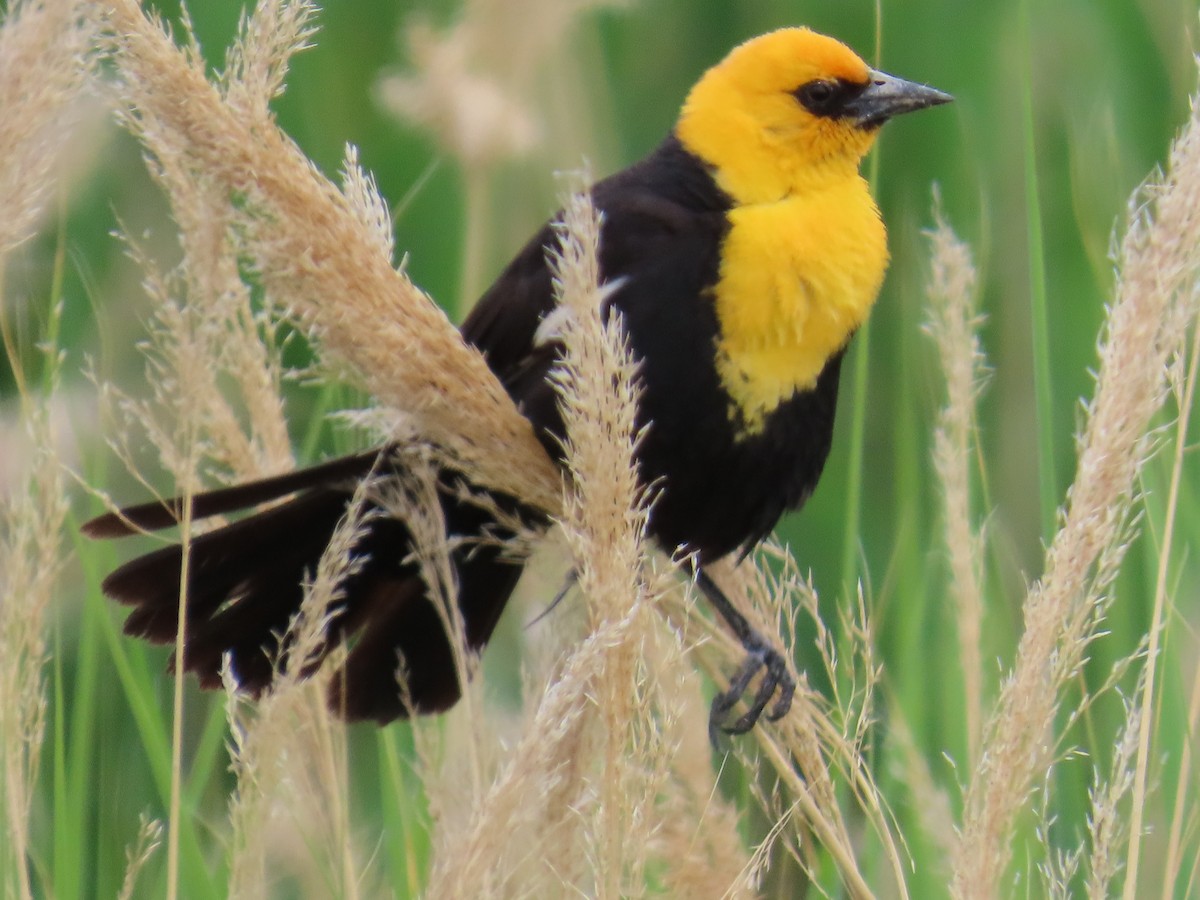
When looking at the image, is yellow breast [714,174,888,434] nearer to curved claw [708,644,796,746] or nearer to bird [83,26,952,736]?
bird [83,26,952,736]

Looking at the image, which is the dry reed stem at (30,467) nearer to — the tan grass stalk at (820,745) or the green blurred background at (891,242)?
the green blurred background at (891,242)

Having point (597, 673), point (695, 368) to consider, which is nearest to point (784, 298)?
point (695, 368)

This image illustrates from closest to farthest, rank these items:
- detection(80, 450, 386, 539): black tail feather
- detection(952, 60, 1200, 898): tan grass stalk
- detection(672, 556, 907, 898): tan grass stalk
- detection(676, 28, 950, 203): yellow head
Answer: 1. detection(952, 60, 1200, 898): tan grass stalk
2. detection(672, 556, 907, 898): tan grass stalk
3. detection(80, 450, 386, 539): black tail feather
4. detection(676, 28, 950, 203): yellow head

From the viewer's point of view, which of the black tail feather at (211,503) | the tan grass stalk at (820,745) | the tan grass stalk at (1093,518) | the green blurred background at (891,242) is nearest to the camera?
the tan grass stalk at (1093,518)

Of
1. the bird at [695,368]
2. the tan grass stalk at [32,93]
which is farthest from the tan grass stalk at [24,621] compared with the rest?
the bird at [695,368]

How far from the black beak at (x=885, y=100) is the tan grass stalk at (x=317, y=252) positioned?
72 cm

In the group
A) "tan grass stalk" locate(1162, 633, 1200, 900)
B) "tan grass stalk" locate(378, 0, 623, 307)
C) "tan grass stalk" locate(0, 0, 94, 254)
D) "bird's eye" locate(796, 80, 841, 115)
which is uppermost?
"tan grass stalk" locate(0, 0, 94, 254)

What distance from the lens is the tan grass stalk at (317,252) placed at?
109cm

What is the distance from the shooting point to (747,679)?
1671 millimetres

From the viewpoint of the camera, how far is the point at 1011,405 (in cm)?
217

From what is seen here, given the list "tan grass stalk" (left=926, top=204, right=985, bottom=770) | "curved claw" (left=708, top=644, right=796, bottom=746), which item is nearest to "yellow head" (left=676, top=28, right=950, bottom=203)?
"tan grass stalk" (left=926, top=204, right=985, bottom=770)

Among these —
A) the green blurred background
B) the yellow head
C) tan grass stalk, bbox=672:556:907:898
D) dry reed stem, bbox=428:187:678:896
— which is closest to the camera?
dry reed stem, bbox=428:187:678:896

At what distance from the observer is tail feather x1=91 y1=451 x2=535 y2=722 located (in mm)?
1406

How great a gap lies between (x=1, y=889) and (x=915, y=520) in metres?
0.92
